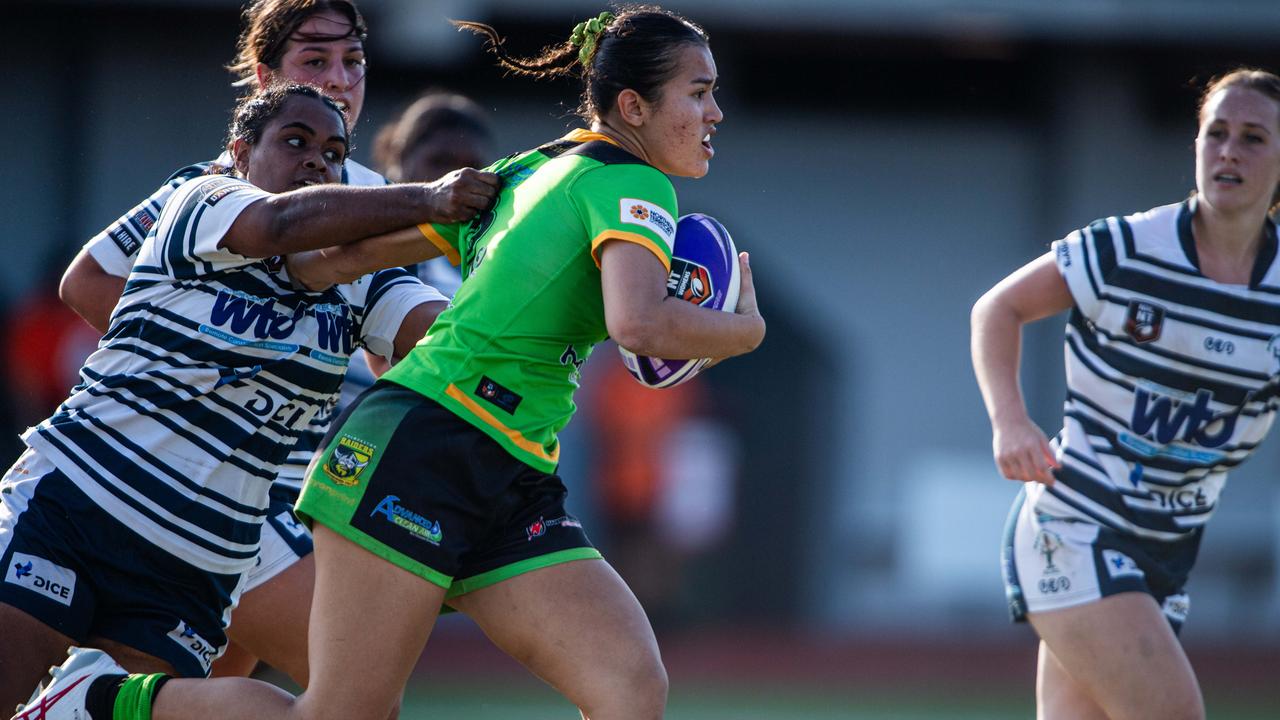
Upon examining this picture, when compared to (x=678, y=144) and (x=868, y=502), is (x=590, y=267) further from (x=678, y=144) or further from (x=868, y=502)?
(x=868, y=502)

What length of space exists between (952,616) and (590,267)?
1087 cm

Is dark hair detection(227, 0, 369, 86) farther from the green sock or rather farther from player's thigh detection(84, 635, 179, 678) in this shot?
the green sock

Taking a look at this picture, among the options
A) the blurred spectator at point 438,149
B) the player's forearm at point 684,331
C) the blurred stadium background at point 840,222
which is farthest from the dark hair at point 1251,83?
the blurred stadium background at point 840,222

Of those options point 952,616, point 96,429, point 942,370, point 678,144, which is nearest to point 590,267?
point 678,144

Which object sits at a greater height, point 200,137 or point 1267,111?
point 1267,111

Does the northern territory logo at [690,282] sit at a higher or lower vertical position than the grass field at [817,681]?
higher

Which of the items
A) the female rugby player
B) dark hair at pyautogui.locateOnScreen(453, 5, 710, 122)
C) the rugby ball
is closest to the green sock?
the rugby ball

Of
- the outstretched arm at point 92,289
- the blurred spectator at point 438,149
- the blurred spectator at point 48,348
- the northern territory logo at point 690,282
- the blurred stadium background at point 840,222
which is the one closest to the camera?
the northern territory logo at point 690,282

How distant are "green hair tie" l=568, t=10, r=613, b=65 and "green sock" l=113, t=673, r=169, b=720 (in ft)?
5.65

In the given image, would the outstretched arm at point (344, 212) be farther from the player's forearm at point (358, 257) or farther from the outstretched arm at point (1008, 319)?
the outstretched arm at point (1008, 319)

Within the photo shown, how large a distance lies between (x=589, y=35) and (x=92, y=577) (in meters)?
1.68

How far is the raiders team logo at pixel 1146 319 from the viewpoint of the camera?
4250mm

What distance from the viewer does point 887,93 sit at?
49.4 ft

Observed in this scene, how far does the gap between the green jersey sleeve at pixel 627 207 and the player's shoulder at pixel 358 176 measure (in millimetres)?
1010
